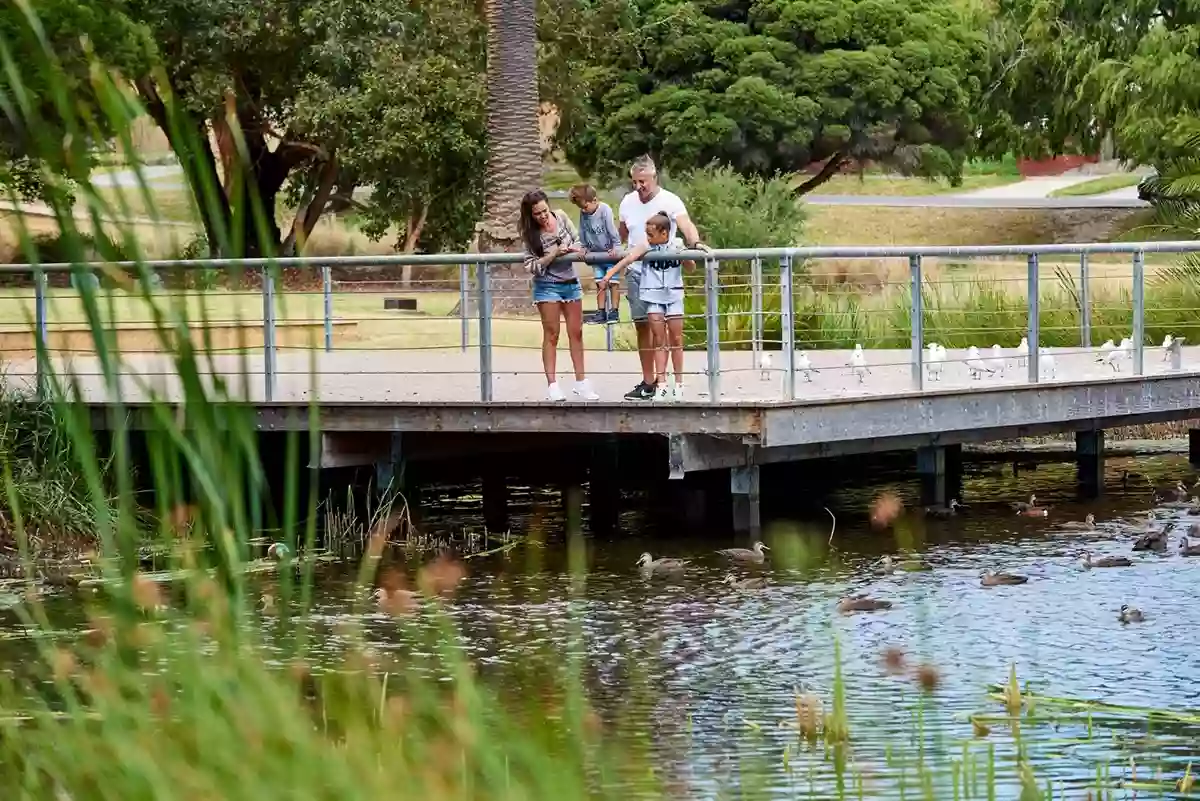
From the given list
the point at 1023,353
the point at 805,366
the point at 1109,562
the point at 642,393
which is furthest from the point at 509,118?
the point at 1109,562

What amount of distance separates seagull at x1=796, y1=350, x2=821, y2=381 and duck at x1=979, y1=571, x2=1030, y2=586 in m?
2.63

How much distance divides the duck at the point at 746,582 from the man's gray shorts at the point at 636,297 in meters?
2.17

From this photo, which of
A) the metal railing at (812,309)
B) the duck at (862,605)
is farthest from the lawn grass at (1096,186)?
the duck at (862,605)

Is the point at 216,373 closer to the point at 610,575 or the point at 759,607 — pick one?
the point at 759,607

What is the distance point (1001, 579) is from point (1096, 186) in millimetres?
41751

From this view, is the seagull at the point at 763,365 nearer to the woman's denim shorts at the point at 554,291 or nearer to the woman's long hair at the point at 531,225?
the woman's denim shorts at the point at 554,291

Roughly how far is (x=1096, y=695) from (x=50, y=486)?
25.4 ft

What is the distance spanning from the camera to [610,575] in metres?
14.0

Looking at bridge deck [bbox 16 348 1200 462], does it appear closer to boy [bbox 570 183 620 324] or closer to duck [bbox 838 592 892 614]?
boy [bbox 570 183 620 324]

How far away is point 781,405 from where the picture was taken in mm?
14102

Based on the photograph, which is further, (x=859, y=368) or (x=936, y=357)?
(x=936, y=357)

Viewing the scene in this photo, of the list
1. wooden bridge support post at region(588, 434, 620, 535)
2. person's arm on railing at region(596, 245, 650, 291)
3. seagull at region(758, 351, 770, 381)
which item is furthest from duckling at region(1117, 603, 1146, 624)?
wooden bridge support post at region(588, 434, 620, 535)

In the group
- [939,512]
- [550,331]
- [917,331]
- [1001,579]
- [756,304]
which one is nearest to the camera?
[1001,579]

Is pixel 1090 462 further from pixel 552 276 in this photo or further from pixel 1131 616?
pixel 1131 616
